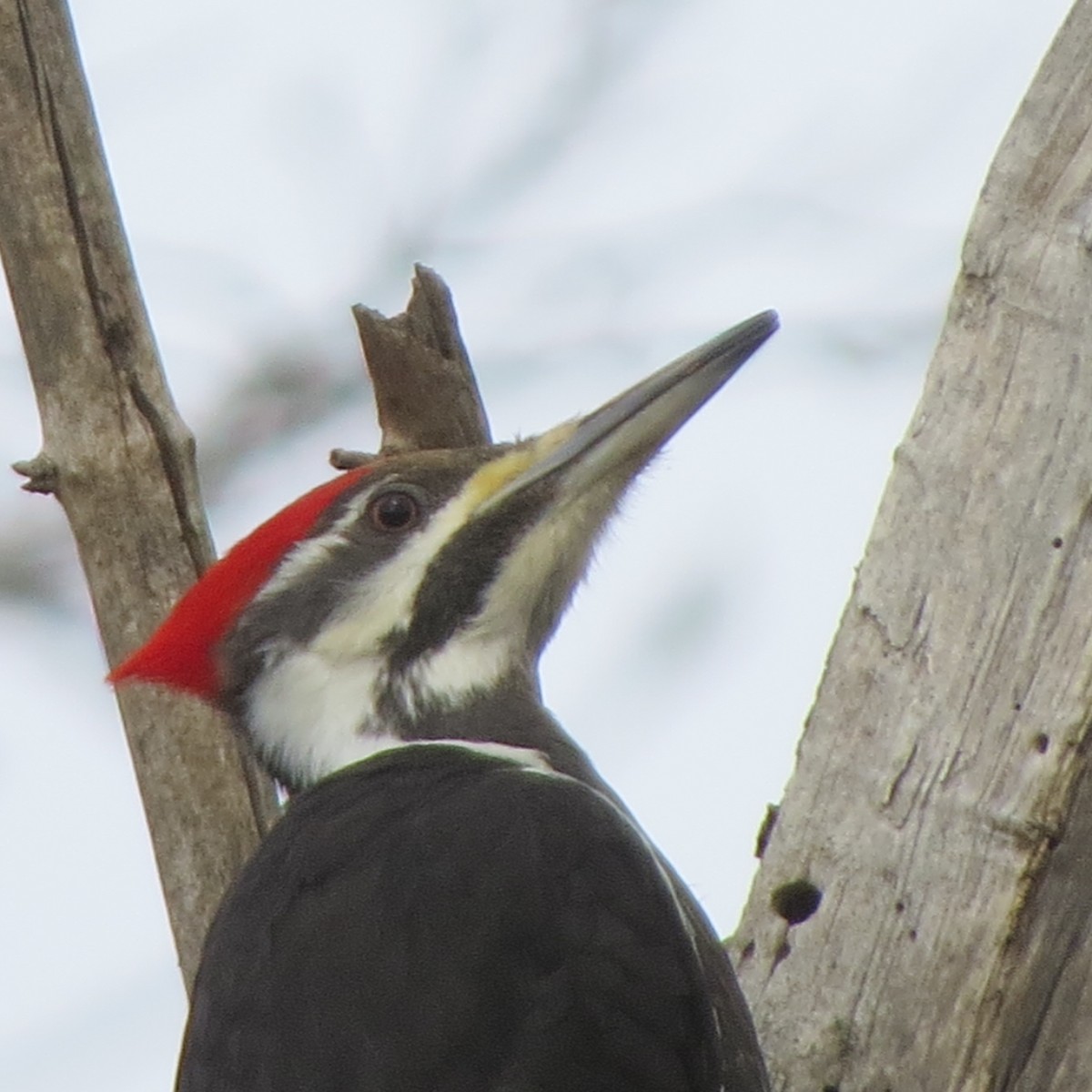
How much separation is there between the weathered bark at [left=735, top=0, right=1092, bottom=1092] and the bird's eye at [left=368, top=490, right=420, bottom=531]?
836 mm

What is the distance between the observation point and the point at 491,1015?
305 centimetres

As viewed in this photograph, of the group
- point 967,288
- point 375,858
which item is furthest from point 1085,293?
point 375,858

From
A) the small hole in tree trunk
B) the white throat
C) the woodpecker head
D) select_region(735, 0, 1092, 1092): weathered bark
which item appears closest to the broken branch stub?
the woodpecker head

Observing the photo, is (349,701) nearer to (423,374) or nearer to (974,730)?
(423,374)

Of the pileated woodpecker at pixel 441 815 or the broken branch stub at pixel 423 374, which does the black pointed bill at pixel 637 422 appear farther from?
the broken branch stub at pixel 423 374

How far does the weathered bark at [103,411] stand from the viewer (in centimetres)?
355

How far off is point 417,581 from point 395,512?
0.13 m

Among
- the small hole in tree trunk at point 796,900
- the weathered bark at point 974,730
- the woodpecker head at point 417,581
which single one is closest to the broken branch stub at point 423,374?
the woodpecker head at point 417,581

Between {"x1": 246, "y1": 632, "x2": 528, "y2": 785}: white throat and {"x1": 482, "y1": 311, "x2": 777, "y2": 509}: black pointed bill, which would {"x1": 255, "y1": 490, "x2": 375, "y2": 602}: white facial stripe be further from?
{"x1": 482, "y1": 311, "x2": 777, "y2": 509}: black pointed bill

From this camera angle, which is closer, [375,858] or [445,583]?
[375,858]

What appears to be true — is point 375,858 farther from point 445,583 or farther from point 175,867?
point 445,583

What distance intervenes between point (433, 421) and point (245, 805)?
80 centimetres

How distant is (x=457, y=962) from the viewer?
3.06 meters

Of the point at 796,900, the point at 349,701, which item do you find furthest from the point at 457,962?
the point at 349,701
